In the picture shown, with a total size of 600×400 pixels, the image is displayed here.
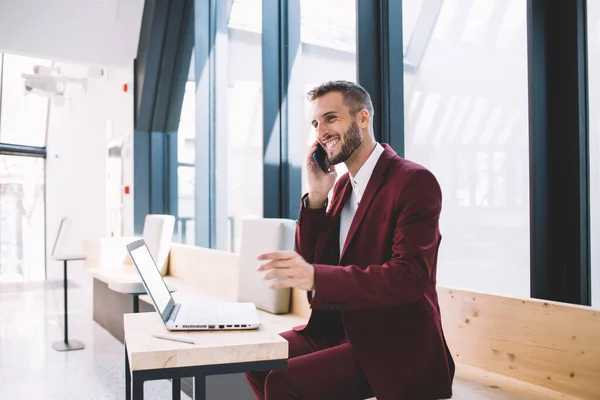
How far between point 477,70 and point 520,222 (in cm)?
68

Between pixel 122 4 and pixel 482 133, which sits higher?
pixel 122 4

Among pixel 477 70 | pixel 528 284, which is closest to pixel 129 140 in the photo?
pixel 477 70

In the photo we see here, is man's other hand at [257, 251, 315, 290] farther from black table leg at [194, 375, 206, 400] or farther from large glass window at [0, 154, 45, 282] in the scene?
large glass window at [0, 154, 45, 282]

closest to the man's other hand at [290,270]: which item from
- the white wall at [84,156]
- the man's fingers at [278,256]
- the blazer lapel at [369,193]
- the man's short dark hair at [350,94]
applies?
the man's fingers at [278,256]

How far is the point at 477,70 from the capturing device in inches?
90.2

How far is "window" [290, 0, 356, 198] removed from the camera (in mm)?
3006

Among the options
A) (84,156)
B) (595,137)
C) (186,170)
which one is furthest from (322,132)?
(84,156)

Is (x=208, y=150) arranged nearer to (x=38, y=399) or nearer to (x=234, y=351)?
(x=38, y=399)

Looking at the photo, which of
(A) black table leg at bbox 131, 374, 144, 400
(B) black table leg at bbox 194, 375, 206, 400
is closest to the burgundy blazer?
(B) black table leg at bbox 194, 375, 206, 400

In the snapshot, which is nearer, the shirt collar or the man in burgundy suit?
the man in burgundy suit

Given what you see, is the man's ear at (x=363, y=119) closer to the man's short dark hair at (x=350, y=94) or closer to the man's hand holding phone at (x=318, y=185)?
the man's short dark hair at (x=350, y=94)

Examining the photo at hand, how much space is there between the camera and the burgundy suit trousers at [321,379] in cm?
156

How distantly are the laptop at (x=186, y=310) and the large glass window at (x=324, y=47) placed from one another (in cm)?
137

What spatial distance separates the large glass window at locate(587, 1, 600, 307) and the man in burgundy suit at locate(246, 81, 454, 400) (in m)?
0.68
